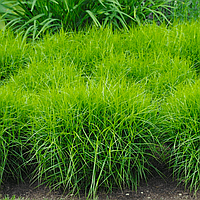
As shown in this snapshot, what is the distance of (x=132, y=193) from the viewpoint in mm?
2346

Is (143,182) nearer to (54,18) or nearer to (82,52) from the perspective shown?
(82,52)

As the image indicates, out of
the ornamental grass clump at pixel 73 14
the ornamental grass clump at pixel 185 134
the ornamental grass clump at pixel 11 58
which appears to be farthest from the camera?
the ornamental grass clump at pixel 73 14

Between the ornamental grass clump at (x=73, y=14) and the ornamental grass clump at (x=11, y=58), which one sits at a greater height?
the ornamental grass clump at (x=73, y=14)

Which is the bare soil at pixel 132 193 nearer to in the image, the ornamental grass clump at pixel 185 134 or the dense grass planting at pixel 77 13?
the ornamental grass clump at pixel 185 134

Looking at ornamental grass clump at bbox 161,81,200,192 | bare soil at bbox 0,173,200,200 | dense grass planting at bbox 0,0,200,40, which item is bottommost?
bare soil at bbox 0,173,200,200

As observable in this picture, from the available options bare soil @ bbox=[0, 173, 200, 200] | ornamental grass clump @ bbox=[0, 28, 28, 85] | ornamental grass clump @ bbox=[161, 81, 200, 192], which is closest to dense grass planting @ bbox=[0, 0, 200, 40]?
ornamental grass clump @ bbox=[0, 28, 28, 85]

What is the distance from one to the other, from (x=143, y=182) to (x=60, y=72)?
4.28 ft

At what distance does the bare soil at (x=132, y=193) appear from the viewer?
7.55 ft

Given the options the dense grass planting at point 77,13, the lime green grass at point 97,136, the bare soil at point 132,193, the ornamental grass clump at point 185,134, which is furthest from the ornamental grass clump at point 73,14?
the bare soil at point 132,193

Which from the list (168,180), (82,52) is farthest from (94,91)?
(82,52)

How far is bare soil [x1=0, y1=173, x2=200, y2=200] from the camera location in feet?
7.55

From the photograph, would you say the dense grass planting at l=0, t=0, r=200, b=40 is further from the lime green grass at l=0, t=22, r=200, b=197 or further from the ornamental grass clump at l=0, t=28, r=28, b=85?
the lime green grass at l=0, t=22, r=200, b=197

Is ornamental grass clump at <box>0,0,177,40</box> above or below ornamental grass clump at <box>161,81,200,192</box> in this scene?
above

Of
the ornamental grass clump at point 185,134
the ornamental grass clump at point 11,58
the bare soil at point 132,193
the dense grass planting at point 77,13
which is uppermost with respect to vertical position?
the dense grass planting at point 77,13
